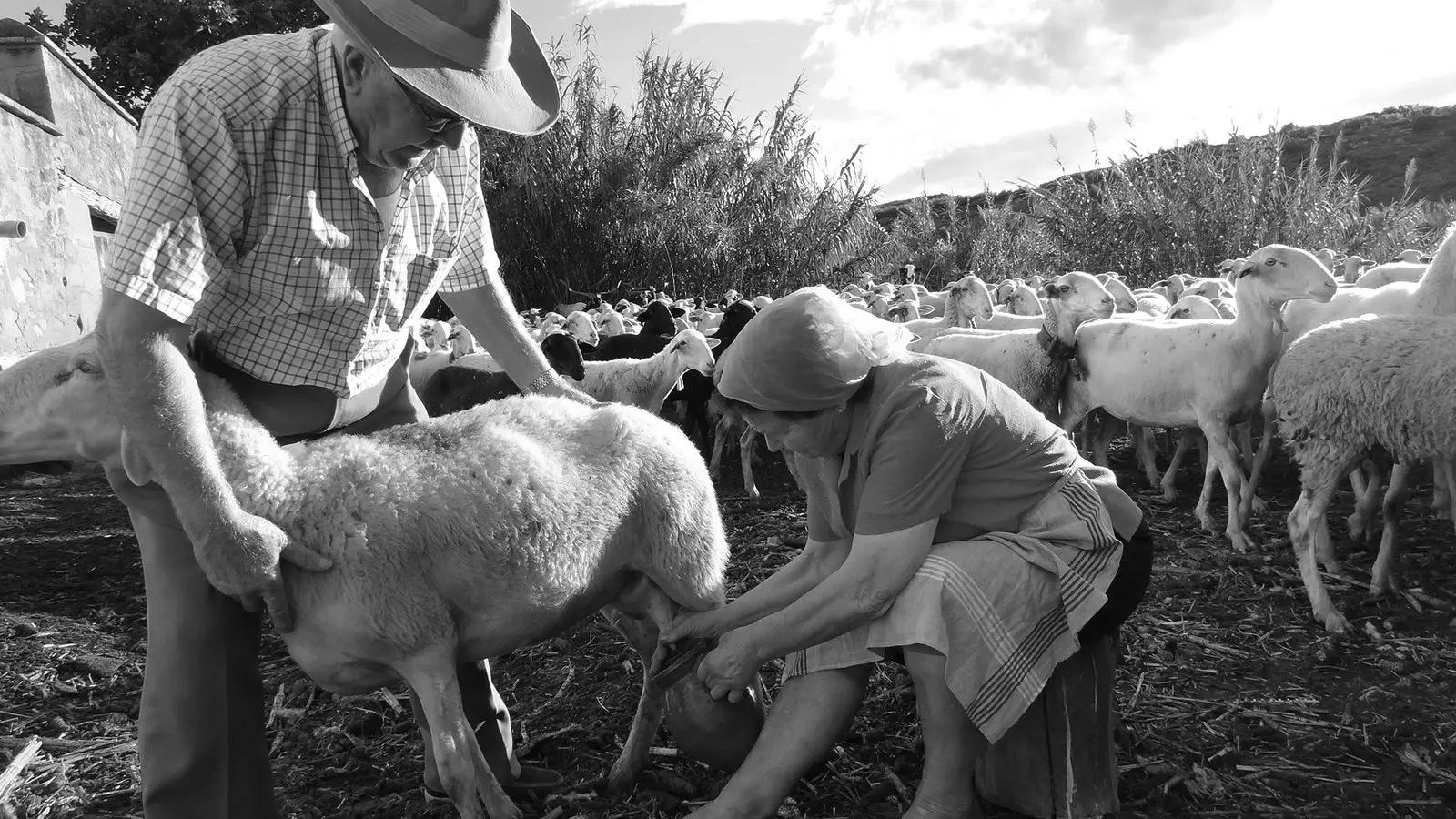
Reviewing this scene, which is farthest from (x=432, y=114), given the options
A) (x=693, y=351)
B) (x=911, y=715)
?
(x=693, y=351)

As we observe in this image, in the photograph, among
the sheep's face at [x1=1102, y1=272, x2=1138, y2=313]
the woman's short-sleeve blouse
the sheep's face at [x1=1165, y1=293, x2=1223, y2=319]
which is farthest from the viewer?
the sheep's face at [x1=1102, y1=272, x2=1138, y2=313]

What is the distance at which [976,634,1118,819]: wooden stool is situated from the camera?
8.87ft

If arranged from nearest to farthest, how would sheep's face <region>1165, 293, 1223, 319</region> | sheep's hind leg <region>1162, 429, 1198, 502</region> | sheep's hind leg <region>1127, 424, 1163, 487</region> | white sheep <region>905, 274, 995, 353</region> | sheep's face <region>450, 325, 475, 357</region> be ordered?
1. sheep's hind leg <region>1162, 429, 1198, 502</region>
2. sheep's hind leg <region>1127, 424, 1163, 487</region>
3. sheep's face <region>1165, 293, 1223, 319</region>
4. white sheep <region>905, 274, 995, 353</region>
5. sheep's face <region>450, 325, 475, 357</region>

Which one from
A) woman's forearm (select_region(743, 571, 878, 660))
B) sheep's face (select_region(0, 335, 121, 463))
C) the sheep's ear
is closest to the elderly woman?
woman's forearm (select_region(743, 571, 878, 660))

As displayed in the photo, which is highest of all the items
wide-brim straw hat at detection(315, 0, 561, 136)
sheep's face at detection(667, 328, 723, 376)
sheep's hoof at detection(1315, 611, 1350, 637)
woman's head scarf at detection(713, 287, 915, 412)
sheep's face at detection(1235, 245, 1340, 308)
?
wide-brim straw hat at detection(315, 0, 561, 136)

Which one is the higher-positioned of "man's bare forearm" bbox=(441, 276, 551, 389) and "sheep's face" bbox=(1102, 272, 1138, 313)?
"man's bare forearm" bbox=(441, 276, 551, 389)

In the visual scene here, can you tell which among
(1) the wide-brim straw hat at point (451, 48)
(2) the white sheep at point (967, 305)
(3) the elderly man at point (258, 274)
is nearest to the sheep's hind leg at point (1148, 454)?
(2) the white sheep at point (967, 305)

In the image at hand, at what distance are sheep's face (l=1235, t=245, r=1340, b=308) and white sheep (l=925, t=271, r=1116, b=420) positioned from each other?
1.35 meters

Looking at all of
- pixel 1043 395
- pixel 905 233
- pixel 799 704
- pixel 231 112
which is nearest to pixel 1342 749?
pixel 799 704

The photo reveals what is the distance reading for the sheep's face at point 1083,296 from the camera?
804 centimetres

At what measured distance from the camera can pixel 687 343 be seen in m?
7.98

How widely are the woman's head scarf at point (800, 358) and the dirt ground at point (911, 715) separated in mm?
1359

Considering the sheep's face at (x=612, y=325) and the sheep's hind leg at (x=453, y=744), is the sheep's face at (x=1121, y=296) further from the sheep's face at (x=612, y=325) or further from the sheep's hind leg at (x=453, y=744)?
the sheep's hind leg at (x=453, y=744)

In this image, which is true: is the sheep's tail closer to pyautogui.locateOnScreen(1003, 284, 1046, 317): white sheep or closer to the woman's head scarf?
pyautogui.locateOnScreen(1003, 284, 1046, 317): white sheep
